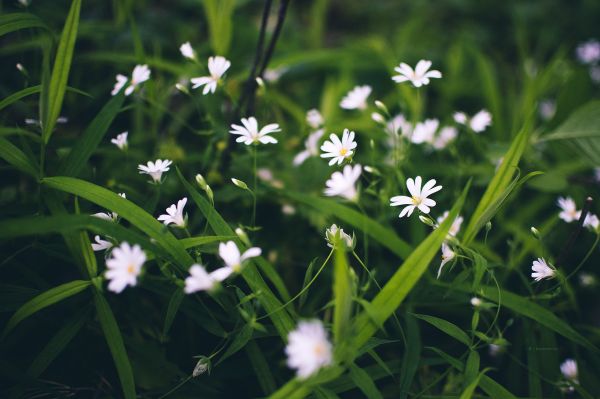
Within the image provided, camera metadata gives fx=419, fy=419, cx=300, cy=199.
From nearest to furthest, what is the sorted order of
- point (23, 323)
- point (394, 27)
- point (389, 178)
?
point (23, 323), point (389, 178), point (394, 27)

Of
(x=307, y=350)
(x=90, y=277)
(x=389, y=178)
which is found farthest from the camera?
(x=389, y=178)

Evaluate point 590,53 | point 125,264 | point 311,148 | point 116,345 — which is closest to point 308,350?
point 125,264

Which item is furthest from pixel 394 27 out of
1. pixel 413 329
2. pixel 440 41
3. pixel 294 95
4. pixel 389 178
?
pixel 413 329

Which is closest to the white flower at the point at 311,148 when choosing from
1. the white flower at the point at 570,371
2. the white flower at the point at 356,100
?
the white flower at the point at 356,100

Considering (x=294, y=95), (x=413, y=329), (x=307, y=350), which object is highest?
(x=294, y=95)

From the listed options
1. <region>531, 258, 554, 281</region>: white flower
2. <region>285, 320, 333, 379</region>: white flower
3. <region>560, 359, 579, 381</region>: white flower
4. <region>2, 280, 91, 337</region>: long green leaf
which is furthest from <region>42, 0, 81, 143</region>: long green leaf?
<region>560, 359, 579, 381</region>: white flower

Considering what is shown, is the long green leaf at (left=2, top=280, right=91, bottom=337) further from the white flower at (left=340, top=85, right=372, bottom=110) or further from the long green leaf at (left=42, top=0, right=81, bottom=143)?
the white flower at (left=340, top=85, right=372, bottom=110)

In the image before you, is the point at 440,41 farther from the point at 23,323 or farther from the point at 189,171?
the point at 23,323

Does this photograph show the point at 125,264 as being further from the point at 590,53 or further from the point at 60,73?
the point at 590,53
